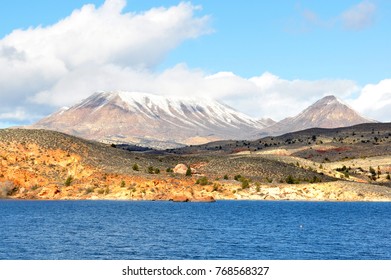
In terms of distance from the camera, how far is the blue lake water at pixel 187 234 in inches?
2739

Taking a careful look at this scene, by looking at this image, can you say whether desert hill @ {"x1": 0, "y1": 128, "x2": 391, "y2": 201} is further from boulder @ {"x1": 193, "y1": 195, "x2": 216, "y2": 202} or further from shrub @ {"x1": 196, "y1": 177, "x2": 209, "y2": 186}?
boulder @ {"x1": 193, "y1": 195, "x2": 216, "y2": 202}

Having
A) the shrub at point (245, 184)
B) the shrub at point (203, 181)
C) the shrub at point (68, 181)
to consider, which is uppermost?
the shrub at point (68, 181)

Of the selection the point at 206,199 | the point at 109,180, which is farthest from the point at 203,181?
the point at 109,180

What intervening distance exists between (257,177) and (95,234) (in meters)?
116

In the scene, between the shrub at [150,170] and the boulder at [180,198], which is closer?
the boulder at [180,198]

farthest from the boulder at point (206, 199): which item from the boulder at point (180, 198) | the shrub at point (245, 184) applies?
the shrub at point (245, 184)

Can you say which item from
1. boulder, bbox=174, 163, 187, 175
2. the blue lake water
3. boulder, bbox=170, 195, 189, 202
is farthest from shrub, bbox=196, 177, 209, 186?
the blue lake water

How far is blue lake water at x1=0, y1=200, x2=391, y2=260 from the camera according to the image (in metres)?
69.6

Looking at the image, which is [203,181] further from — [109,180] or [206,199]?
[109,180]

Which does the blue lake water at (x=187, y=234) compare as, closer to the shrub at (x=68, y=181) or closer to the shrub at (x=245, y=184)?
the shrub at (x=68, y=181)

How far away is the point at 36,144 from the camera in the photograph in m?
185

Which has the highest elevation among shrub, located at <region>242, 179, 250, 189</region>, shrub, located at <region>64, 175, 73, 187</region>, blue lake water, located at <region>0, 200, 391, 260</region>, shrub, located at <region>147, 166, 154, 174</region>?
shrub, located at <region>147, 166, 154, 174</region>
